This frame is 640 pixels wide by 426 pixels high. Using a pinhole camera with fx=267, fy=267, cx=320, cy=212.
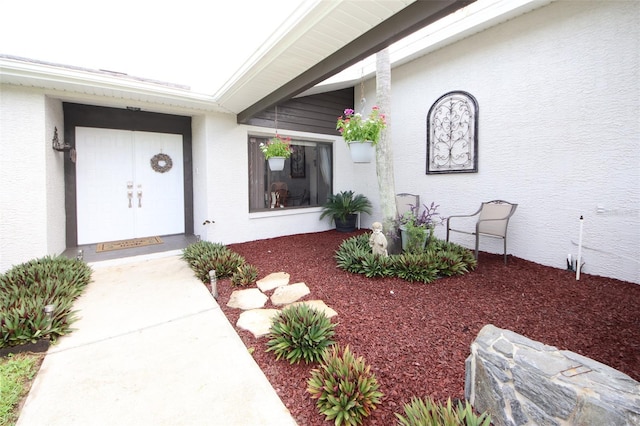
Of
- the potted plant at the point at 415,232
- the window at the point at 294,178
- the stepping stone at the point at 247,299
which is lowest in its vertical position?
the stepping stone at the point at 247,299

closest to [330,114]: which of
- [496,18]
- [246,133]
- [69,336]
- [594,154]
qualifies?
[246,133]

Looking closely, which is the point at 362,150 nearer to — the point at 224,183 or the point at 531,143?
the point at 531,143

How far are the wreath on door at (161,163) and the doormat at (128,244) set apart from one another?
1.36 metres

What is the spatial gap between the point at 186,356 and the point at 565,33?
583cm

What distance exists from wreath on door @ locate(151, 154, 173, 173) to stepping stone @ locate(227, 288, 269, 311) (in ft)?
11.4

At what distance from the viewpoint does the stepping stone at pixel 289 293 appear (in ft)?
9.79

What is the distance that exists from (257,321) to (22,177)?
3.87 m

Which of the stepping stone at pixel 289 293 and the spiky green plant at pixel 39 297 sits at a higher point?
the spiky green plant at pixel 39 297

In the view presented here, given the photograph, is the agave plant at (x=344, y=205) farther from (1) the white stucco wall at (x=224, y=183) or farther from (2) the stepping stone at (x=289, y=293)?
(2) the stepping stone at (x=289, y=293)

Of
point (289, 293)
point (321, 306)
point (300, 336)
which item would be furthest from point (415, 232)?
point (300, 336)

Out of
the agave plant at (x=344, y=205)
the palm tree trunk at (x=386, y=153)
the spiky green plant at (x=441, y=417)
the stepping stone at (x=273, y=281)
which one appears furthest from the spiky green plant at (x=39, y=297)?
the agave plant at (x=344, y=205)

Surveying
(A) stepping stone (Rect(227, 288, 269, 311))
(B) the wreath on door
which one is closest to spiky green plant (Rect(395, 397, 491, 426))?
(A) stepping stone (Rect(227, 288, 269, 311))

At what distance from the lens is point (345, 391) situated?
1549 mm

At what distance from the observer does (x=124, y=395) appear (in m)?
1.74
